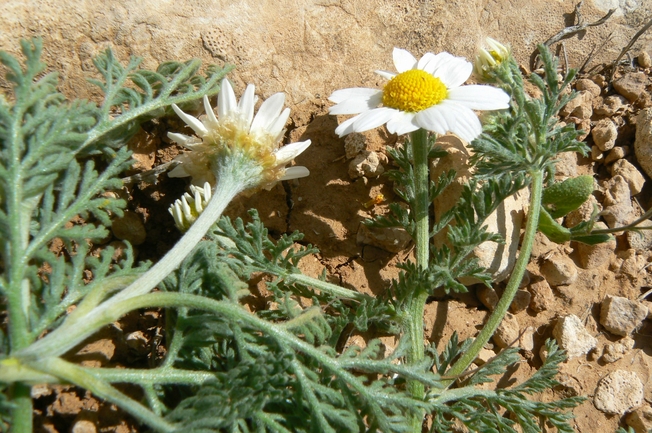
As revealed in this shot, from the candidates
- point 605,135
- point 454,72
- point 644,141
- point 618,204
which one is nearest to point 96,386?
point 454,72

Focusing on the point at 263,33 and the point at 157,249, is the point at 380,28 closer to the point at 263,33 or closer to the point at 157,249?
the point at 263,33

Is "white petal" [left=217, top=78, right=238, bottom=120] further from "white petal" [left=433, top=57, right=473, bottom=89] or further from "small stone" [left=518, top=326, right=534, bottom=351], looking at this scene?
"small stone" [left=518, top=326, right=534, bottom=351]

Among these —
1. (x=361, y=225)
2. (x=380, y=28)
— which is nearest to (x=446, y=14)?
(x=380, y=28)

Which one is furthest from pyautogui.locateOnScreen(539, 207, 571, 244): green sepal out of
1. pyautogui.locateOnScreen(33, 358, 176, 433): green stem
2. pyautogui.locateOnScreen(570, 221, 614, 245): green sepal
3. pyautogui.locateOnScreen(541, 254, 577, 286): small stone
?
pyautogui.locateOnScreen(33, 358, 176, 433): green stem

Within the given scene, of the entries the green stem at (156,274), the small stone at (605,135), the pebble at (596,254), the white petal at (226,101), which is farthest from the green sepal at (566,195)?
the white petal at (226,101)

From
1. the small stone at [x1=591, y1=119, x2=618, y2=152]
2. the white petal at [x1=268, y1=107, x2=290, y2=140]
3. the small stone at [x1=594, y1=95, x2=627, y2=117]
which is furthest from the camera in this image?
the small stone at [x1=594, y1=95, x2=627, y2=117]

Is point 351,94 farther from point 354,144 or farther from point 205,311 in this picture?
point 205,311
